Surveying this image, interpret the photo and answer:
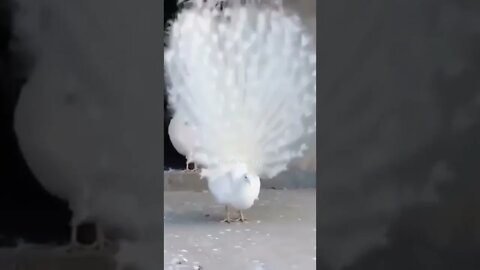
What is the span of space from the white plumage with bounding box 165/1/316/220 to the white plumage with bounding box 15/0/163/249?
120 centimetres

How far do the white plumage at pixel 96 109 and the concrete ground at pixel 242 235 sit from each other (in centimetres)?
78

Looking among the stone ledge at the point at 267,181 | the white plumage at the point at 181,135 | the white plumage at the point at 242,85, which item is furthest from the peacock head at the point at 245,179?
the stone ledge at the point at 267,181

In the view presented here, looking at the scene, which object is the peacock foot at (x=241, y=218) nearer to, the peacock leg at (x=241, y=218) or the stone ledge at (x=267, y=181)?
the peacock leg at (x=241, y=218)

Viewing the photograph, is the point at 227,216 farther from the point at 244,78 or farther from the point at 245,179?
the point at 244,78

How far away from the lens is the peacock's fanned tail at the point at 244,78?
7.21 feet

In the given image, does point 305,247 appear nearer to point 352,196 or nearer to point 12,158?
point 352,196

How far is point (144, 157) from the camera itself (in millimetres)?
989

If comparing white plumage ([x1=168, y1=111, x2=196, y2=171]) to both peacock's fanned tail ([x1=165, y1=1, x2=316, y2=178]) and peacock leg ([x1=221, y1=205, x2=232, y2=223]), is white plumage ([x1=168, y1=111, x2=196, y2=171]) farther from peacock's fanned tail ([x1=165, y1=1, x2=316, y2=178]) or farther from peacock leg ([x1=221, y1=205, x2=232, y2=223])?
peacock leg ([x1=221, y1=205, x2=232, y2=223])

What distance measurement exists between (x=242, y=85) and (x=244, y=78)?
0.03 metres

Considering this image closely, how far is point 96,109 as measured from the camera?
98 cm

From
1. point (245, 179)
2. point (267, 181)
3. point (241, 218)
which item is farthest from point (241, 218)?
point (267, 181)

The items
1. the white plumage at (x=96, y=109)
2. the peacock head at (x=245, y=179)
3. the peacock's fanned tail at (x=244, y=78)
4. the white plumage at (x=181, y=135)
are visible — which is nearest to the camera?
the white plumage at (x=96, y=109)

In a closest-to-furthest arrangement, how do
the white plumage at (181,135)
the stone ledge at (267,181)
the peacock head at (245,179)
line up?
the peacock head at (245,179) → the white plumage at (181,135) → the stone ledge at (267,181)

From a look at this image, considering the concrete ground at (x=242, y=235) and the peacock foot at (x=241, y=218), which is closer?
the concrete ground at (x=242, y=235)
